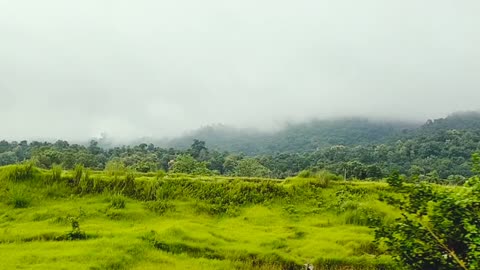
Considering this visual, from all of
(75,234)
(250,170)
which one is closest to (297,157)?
(250,170)

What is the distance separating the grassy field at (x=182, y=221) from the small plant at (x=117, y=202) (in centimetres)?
4

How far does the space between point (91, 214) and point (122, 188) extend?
2.26 meters

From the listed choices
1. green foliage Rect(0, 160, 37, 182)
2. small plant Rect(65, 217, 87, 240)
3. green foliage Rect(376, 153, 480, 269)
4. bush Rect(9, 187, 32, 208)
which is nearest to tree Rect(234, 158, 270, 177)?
green foliage Rect(0, 160, 37, 182)

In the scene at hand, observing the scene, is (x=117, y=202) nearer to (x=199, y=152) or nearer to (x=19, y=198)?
(x=19, y=198)

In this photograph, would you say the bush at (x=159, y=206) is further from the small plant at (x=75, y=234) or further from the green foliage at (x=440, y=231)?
the green foliage at (x=440, y=231)

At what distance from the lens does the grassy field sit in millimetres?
13828

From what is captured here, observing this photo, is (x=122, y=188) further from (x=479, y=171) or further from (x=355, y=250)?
(x=479, y=171)

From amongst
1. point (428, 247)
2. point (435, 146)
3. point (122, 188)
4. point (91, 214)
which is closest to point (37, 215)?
point (91, 214)

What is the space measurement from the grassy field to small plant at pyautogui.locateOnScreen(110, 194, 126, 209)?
36 millimetres

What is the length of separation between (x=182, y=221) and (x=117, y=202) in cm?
280

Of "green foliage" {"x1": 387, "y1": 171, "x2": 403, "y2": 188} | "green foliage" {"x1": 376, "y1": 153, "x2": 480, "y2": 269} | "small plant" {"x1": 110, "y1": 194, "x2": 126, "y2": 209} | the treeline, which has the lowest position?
the treeline

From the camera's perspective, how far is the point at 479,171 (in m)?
7.48

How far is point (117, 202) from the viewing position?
18.8m

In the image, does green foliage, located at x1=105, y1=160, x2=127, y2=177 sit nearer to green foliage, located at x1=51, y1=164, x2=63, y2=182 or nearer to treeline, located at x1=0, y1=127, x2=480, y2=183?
green foliage, located at x1=51, y1=164, x2=63, y2=182
